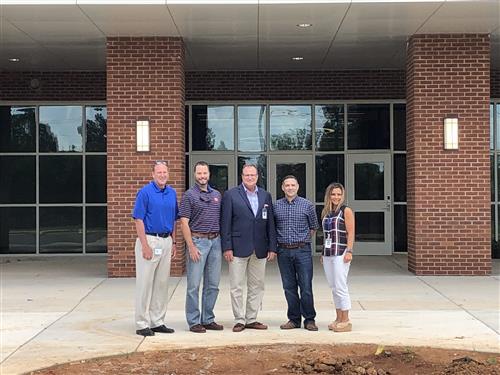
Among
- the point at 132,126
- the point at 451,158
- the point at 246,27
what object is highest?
the point at 246,27

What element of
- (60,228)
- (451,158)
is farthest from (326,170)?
(60,228)

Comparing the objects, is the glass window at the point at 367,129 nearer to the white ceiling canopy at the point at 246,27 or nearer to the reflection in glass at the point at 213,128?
the white ceiling canopy at the point at 246,27

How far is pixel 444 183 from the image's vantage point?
469 inches

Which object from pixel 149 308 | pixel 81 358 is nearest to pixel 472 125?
pixel 149 308

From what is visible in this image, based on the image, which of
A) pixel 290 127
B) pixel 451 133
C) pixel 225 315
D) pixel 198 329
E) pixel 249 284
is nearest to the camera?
pixel 198 329

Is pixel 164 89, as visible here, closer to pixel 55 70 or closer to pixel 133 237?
pixel 133 237

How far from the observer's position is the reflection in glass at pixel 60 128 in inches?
628

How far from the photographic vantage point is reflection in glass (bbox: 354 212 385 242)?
15758 millimetres

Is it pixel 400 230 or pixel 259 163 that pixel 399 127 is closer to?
pixel 400 230

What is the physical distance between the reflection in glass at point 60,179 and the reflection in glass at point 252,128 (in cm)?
381

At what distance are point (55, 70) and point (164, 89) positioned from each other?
4942mm

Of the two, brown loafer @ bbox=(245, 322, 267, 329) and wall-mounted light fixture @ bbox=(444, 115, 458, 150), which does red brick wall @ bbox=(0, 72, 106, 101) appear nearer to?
wall-mounted light fixture @ bbox=(444, 115, 458, 150)

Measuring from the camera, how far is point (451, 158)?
11.9 metres

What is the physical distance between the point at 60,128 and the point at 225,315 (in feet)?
29.7
